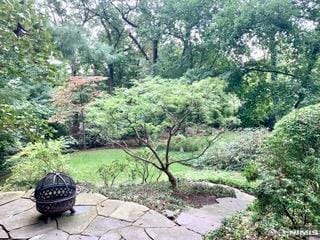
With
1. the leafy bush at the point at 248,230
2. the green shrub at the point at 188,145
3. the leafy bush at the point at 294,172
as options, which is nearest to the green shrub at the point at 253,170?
the leafy bush at the point at 294,172

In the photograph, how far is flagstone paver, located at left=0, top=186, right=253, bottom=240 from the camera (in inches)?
136

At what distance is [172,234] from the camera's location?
3.48 meters

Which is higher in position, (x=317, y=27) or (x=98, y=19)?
(x=98, y=19)

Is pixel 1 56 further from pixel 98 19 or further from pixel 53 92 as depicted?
pixel 98 19

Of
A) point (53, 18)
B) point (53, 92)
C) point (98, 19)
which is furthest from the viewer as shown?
point (98, 19)

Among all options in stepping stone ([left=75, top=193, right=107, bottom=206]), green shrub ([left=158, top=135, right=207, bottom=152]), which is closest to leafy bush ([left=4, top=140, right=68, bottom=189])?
stepping stone ([left=75, top=193, right=107, bottom=206])

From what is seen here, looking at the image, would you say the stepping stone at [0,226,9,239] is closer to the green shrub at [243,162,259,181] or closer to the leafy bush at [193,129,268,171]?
the green shrub at [243,162,259,181]

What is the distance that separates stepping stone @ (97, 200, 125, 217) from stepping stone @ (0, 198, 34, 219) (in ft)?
3.16

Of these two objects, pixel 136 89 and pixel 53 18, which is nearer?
pixel 136 89

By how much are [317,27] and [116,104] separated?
7.94 m

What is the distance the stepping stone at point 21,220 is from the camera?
3715 mm

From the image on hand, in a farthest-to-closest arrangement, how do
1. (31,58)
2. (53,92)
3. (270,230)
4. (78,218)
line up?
1. (53,92)
2. (78,218)
3. (270,230)
4. (31,58)

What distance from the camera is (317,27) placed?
32.3 feet

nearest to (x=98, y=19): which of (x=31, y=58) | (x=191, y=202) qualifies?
(x=191, y=202)
